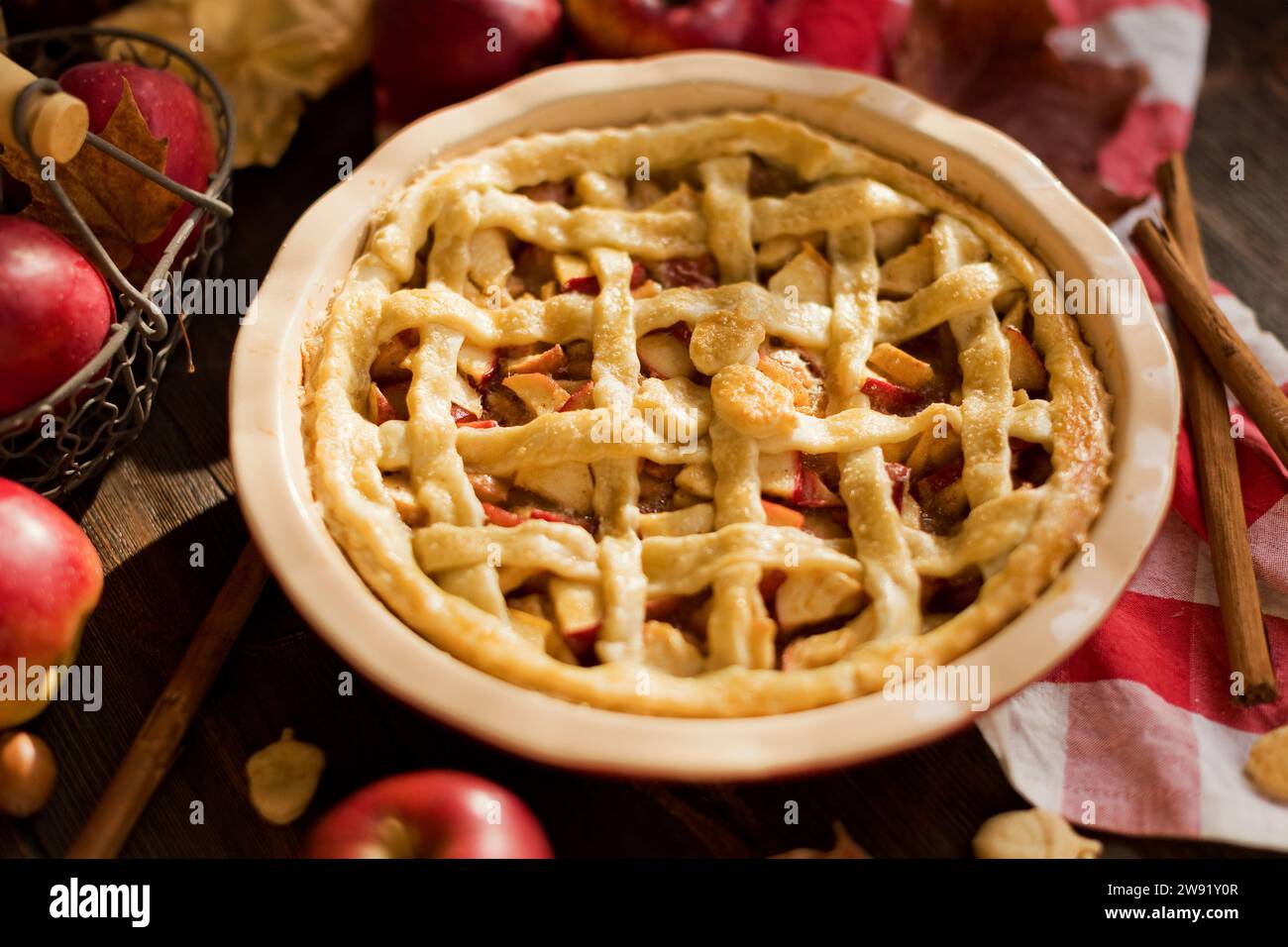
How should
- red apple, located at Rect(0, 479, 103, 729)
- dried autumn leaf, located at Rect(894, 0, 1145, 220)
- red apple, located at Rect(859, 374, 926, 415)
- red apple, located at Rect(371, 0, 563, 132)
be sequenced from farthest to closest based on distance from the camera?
dried autumn leaf, located at Rect(894, 0, 1145, 220) → red apple, located at Rect(371, 0, 563, 132) → red apple, located at Rect(859, 374, 926, 415) → red apple, located at Rect(0, 479, 103, 729)

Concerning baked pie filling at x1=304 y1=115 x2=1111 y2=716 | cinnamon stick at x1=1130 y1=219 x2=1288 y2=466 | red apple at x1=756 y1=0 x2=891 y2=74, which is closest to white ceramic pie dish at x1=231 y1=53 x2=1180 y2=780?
baked pie filling at x1=304 y1=115 x2=1111 y2=716

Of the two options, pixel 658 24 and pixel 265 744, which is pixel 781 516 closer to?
pixel 265 744

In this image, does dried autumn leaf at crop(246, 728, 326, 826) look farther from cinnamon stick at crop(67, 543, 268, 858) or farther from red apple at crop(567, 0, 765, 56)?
red apple at crop(567, 0, 765, 56)

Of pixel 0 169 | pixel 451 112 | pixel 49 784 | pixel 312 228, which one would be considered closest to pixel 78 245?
pixel 0 169

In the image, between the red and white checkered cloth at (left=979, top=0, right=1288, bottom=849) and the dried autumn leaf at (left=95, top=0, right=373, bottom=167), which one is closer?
the red and white checkered cloth at (left=979, top=0, right=1288, bottom=849)

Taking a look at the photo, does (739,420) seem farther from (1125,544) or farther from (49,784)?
(49,784)

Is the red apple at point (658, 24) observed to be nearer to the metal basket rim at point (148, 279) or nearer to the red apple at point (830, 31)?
the red apple at point (830, 31)

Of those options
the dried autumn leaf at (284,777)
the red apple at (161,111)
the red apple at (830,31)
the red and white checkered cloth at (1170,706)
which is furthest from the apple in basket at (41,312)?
the red apple at (830,31)

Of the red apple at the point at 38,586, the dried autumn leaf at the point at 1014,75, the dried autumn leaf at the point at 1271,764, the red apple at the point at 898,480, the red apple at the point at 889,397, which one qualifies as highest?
the dried autumn leaf at the point at 1014,75
